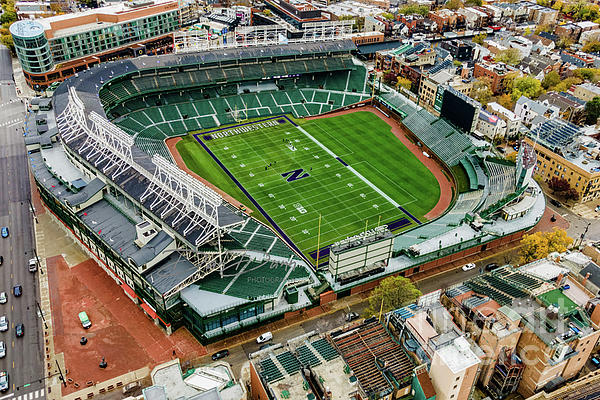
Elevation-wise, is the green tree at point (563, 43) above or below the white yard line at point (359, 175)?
above

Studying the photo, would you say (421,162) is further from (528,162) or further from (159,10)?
(159,10)

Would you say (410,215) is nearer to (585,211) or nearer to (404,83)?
(585,211)

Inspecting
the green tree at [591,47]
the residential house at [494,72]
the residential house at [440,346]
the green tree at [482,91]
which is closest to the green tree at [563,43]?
the green tree at [591,47]

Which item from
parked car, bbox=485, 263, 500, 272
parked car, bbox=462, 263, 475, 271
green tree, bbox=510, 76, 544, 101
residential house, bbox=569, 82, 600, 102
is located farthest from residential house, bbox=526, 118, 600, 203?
parked car, bbox=462, 263, 475, 271

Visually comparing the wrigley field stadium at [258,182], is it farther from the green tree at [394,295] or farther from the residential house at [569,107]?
the residential house at [569,107]

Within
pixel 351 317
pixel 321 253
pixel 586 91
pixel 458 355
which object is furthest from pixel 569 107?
pixel 458 355

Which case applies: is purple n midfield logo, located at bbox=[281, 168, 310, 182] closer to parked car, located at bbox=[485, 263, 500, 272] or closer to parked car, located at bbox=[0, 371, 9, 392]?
parked car, located at bbox=[485, 263, 500, 272]

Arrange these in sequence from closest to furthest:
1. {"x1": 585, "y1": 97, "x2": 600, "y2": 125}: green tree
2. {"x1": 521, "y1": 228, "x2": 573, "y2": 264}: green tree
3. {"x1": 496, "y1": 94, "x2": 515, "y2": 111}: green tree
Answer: {"x1": 521, "y1": 228, "x2": 573, "y2": 264}: green tree < {"x1": 585, "y1": 97, "x2": 600, "y2": 125}: green tree < {"x1": 496, "y1": 94, "x2": 515, "y2": 111}: green tree
